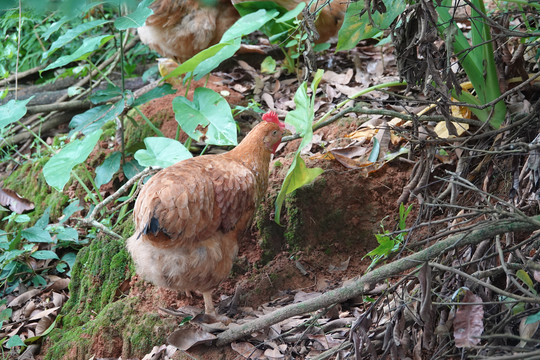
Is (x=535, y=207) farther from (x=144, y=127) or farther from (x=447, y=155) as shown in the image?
(x=144, y=127)

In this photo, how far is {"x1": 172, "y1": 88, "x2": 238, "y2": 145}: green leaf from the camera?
375 cm

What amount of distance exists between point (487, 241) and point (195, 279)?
1644 millimetres

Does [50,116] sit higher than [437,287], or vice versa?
[437,287]

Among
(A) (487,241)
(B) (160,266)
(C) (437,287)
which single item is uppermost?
(A) (487,241)

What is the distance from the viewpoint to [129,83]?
20.4 ft

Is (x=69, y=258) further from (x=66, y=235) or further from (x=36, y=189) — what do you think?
(x=36, y=189)

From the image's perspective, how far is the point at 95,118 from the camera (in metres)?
4.36

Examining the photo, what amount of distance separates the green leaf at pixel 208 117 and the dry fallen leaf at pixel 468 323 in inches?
77.5

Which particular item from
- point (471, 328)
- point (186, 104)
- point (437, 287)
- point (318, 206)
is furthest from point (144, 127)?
point (471, 328)

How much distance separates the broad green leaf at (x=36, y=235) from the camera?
437 cm

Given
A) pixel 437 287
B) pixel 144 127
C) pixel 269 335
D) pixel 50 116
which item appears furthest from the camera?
pixel 50 116

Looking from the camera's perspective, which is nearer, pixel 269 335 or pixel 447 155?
pixel 269 335

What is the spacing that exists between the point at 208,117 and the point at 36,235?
1.81 meters

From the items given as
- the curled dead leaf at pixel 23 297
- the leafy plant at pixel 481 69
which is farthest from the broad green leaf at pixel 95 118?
the leafy plant at pixel 481 69
